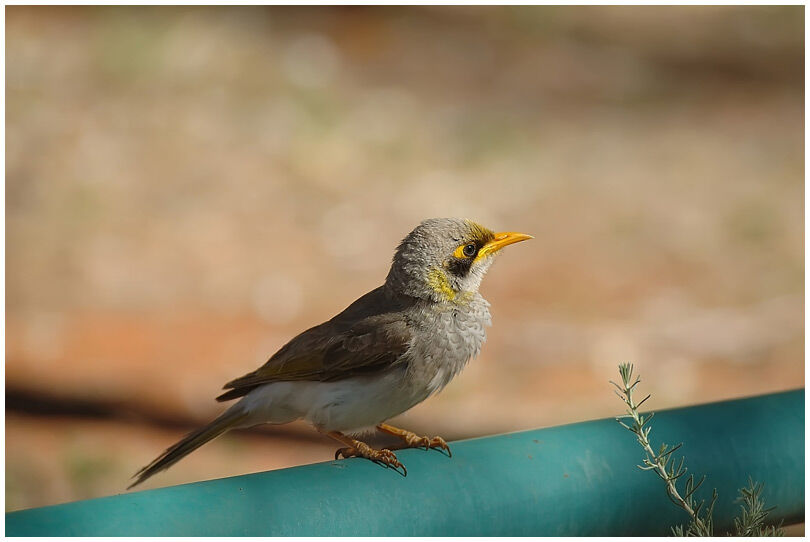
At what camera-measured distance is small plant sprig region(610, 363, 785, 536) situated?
3068 millimetres

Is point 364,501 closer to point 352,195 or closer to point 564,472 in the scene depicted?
point 564,472

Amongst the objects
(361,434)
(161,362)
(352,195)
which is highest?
(352,195)

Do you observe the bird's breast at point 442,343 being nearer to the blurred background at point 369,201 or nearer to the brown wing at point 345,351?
the brown wing at point 345,351

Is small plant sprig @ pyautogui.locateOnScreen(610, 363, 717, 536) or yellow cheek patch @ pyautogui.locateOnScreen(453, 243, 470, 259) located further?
yellow cheek patch @ pyautogui.locateOnScreen(453, 243, 470, 259)

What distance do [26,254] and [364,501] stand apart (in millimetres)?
7756

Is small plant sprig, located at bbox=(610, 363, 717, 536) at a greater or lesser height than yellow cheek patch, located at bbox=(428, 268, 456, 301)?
lesser

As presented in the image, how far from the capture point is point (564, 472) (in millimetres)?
3352

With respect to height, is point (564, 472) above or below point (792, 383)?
below

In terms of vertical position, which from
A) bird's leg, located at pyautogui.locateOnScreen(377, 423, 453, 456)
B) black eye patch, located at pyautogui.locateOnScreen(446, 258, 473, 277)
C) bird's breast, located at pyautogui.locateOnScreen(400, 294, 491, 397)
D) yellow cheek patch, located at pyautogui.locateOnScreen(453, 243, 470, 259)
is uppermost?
yellow cheek patch, located at pyautogui.locateOnScreen(453, 243, 470, 259)

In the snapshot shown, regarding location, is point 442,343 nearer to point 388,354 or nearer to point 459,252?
point 388,354

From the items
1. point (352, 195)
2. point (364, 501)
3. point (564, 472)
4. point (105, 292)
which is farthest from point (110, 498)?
point (352, 195)

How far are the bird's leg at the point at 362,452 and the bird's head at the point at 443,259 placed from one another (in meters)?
0.66

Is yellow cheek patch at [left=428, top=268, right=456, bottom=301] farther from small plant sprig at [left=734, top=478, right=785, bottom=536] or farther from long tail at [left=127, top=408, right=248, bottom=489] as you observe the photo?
small plant sprig at [left=734, top=478, right=785, bottom=536]

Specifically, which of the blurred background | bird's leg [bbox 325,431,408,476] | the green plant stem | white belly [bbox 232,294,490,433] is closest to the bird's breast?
white belly [bbox 232,294,490,433]
